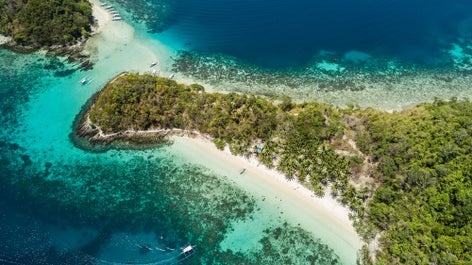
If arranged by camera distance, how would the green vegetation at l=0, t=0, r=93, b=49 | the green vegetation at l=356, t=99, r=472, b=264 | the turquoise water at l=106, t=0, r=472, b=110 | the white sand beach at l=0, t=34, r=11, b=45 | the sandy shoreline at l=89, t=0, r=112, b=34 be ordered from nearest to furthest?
the green vegetation at l=356, t=99, r=472, b=264
the turquoise water at l=106, t=0, r=472, b=110
the green vegetation at l=0, t=0, r=93, b=49
the white sand beach at l=0, t=34, r=11, b=45
the sandy shoreline at l=89, t=0, r=112, b=34

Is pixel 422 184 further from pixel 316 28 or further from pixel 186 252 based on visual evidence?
pixel 316 28

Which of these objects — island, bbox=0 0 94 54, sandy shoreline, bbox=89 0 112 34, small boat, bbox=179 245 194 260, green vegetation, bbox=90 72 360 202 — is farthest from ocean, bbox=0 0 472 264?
green vegetation, bbox=90 72 360 202

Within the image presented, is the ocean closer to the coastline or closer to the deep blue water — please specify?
the deep blue water

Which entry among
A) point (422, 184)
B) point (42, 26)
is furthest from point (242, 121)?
point (42, 26)

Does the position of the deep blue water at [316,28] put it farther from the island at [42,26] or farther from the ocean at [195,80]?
the island at [42,26]

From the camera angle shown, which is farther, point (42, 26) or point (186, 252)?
point (42, 26)

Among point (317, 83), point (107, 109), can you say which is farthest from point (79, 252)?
point (317, 83)

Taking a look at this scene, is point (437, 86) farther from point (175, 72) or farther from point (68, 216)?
point (68, 216)
